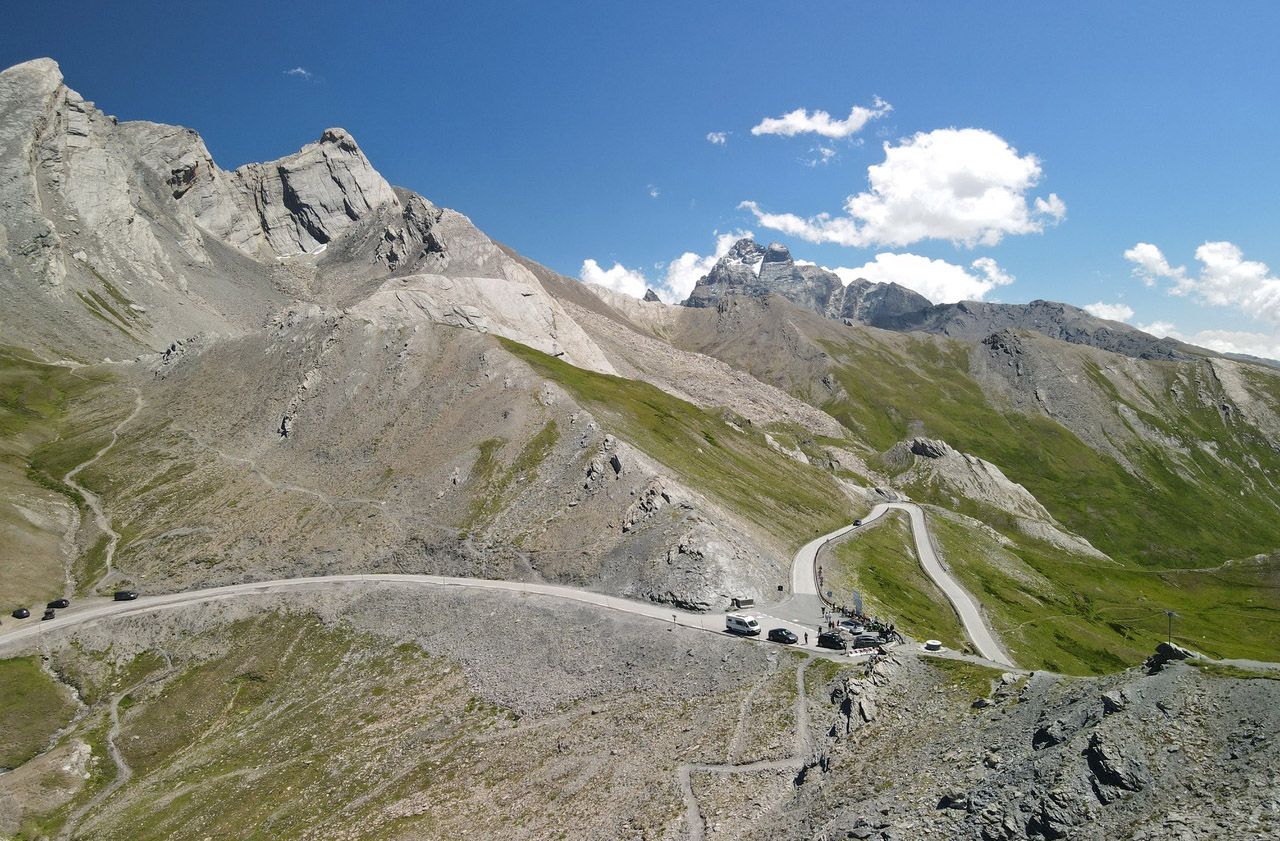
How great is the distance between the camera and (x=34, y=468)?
4500 inches

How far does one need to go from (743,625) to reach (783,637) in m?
3.77

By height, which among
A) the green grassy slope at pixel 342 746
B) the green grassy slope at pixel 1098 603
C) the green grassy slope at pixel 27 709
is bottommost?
the green grassy slope at pixel 1098 603

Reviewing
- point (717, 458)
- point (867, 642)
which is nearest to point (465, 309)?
point (717, 458)

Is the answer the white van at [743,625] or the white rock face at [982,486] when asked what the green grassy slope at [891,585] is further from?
the white rock face at [982,486]

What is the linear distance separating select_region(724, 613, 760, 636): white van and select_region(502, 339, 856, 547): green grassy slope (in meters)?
32.6

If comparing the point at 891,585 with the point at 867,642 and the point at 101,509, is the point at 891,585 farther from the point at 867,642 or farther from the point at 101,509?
the point at 101,509

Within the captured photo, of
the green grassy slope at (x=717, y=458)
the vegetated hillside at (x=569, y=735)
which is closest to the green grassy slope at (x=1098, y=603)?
the green grassy slope at (x=717, y=458)

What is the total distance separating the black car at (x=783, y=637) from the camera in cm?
5647

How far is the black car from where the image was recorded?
56.5 metres

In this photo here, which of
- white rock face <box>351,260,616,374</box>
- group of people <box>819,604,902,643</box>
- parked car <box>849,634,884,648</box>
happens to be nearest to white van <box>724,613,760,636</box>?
group of people <box>819,604,902,643</box>

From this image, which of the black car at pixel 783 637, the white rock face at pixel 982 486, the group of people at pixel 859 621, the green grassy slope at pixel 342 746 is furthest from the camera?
the white rock face at pixel 982 486

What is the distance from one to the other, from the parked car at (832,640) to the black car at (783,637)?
6.83ft

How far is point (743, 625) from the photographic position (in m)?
58.8

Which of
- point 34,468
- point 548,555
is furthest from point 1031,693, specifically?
point 34,468
